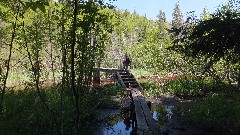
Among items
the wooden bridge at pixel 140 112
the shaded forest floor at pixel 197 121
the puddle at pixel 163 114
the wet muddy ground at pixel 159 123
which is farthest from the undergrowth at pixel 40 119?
the puddle at pixel 163 114

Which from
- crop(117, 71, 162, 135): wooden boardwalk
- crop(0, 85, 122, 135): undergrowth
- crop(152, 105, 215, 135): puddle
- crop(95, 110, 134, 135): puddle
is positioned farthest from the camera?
crop(95, 110, 134, 135): puddle

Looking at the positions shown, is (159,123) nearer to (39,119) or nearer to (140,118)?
(140,118)

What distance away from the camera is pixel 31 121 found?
961 cm

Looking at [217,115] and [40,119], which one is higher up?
[40,119]

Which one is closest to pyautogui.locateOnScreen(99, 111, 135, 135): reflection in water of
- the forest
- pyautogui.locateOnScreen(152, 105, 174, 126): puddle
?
the forest

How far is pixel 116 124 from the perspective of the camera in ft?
40.3

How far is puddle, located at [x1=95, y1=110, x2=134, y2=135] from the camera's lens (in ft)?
36.2

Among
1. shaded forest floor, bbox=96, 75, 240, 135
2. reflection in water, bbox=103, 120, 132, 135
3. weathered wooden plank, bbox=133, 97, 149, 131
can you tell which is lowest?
reflection in water, bbox=103, 120, 132, 135

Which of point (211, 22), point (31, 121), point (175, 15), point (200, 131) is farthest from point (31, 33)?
point (175, 15)

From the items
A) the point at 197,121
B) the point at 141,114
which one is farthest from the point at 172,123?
the point at 141,114

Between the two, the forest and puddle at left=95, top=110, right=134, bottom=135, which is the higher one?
the forest

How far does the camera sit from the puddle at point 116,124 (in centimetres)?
1105

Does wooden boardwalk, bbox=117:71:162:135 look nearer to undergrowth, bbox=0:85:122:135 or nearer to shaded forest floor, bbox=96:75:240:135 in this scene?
shaded forest floor, bbox=96:75:240:135

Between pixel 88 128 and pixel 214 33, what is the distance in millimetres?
6096
